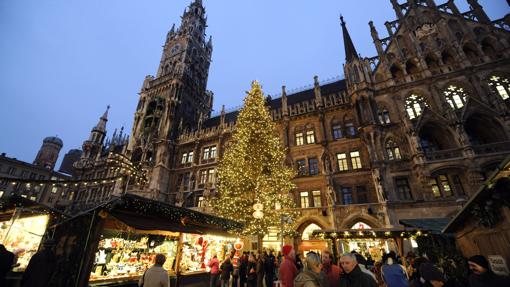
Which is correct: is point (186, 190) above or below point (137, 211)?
above

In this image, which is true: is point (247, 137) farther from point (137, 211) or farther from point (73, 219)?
point (73, 219)

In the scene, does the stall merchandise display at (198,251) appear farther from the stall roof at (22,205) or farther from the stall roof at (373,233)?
the stall roof at (373,233)

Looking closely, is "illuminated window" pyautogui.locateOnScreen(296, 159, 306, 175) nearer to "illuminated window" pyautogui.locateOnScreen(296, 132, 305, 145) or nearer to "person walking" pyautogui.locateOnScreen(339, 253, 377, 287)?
"illuminated window" pyautogui.locateOnScreen(296, 132, 305, 145)

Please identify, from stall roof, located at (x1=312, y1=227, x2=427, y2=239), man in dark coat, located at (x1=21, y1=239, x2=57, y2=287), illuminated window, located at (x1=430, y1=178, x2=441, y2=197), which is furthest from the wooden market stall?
illuminated window, located at (x1=430, y1=178, x2=441, y2=197)

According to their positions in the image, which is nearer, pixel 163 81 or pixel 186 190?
pixel 186 190

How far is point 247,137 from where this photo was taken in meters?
16.9

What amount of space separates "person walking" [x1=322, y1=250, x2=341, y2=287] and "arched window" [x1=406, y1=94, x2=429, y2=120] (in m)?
19.9

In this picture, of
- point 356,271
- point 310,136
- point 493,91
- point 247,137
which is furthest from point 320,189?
point 356,271

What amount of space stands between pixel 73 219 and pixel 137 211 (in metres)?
1.77

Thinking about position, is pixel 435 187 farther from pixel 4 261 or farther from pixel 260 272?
pixel 4 261

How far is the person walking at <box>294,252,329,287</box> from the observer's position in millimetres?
3203

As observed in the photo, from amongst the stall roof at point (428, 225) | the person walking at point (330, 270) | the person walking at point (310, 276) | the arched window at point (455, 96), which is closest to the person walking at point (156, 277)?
the person walking at point (310, 276)

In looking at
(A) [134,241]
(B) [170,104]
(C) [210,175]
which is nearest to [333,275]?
(A) [134,241]

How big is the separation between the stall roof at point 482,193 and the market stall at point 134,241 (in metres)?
8.71
